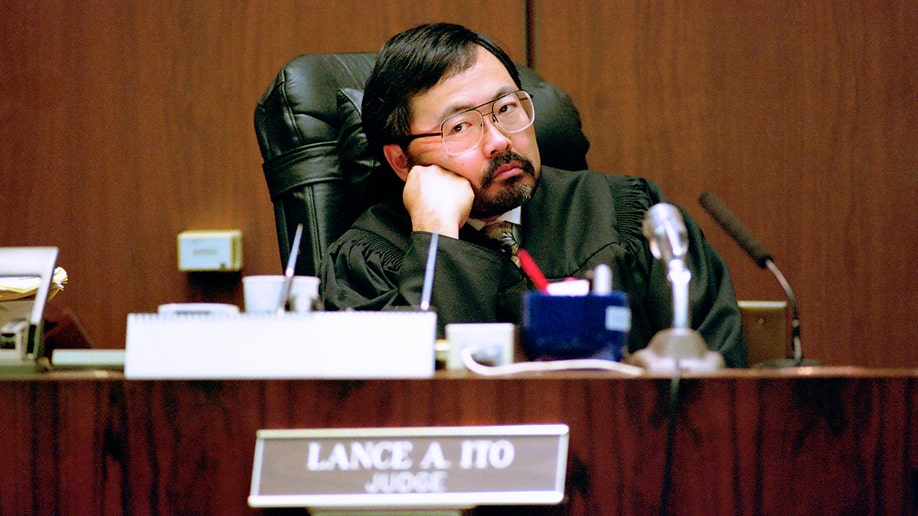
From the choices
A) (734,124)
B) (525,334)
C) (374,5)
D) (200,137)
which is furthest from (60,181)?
(525,334)

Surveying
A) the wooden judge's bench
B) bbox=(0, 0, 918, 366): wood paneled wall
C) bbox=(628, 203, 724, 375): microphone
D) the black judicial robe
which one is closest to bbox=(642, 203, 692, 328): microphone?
bbox=(628, 203, 724, 375): microphone

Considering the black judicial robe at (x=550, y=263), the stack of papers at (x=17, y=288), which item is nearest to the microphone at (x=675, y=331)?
the black judicial robe at (x=550, y=263)

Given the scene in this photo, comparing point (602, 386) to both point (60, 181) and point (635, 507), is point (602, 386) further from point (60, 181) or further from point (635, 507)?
point (60, 181)

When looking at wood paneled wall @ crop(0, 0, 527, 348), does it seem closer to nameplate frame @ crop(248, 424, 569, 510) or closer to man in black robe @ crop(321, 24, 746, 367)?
man in black robe @ crop(321, 24, 746, 367)

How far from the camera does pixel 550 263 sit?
5.41ft

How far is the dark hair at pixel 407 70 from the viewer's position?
5.70 feet

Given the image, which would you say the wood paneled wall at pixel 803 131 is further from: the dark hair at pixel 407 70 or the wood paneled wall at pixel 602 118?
the dark hair at pixel 407 70

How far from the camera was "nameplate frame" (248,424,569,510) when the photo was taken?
69cm

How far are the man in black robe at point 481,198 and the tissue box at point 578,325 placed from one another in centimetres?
62

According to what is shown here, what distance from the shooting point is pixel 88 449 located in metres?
0.74

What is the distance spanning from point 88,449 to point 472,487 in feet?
1.05

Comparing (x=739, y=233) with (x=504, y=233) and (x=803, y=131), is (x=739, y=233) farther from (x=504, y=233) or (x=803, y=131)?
(x=803, y=131)

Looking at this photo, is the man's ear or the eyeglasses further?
the man's ear

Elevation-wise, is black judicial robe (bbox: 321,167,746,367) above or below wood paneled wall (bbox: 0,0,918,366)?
below
